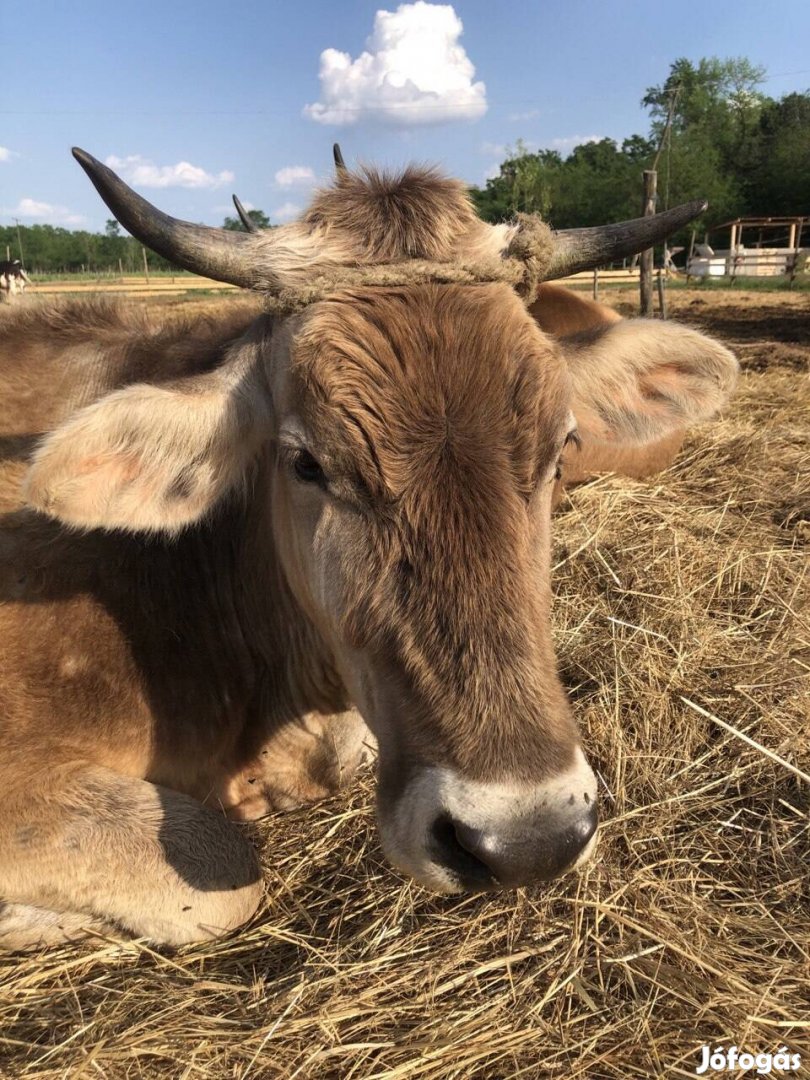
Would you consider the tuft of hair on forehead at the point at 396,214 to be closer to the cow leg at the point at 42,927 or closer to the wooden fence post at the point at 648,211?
the cow leg at the point at 42,927

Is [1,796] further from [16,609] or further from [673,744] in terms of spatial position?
[673,744]

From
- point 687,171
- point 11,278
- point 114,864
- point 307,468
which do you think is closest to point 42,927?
point 114,864

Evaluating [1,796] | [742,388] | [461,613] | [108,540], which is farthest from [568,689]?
[742,388]

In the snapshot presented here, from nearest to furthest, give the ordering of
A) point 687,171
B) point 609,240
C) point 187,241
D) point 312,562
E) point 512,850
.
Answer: point 512,850 → point 312,562 → point 187,241 → point 609,240 → point 687,171

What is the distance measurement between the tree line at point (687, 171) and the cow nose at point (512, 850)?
41.1 m

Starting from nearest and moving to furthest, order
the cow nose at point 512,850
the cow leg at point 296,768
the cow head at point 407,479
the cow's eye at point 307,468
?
the cow nose at point 512,850
the cow head at point 407,479
the cow's eye at point 307,468
the cow leg at point 296,768

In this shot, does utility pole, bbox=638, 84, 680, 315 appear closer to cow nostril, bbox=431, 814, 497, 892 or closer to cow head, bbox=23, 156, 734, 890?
cow head, bbox=23, 156, 734, 890

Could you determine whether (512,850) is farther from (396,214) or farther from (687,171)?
(687,171)

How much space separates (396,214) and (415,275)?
0.31 meters

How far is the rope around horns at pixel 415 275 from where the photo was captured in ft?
8.03

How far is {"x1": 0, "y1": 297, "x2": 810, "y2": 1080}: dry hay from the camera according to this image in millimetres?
2074

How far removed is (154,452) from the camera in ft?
8.58

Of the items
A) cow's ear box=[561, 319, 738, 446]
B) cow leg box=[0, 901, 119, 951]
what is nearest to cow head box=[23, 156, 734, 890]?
cow's ear box=[561, 319, 738, 446]

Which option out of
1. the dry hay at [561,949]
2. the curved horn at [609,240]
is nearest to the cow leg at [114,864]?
the dry hay at [561,949]
